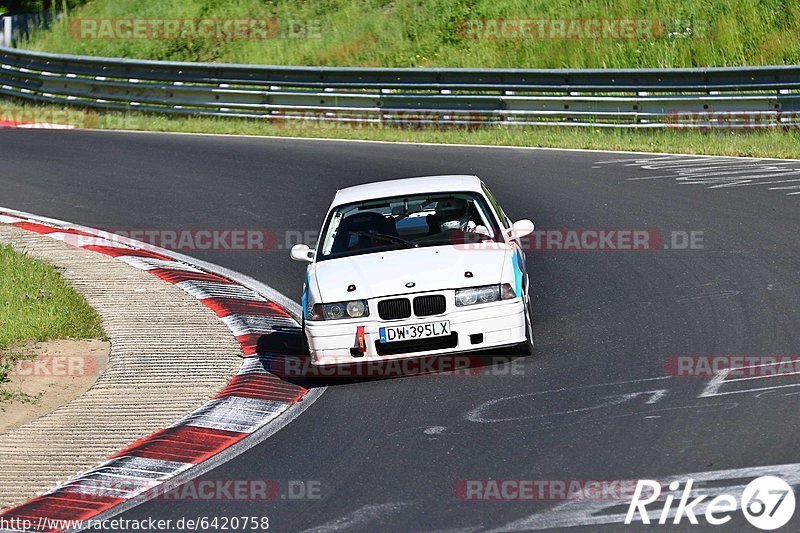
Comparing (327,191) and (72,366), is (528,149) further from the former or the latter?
(72,366)

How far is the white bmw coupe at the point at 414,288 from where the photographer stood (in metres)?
8.40

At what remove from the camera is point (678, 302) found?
997 cm

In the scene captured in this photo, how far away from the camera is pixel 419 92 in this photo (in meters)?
22.1

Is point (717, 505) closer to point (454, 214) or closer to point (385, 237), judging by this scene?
point (385, 237)

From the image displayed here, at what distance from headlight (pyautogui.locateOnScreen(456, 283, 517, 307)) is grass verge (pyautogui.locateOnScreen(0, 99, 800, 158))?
971cm

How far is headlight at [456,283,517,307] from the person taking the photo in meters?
8.47

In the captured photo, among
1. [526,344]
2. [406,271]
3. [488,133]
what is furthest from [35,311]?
[488,133]

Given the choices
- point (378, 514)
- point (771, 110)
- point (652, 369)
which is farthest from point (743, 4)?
point (378, 514)

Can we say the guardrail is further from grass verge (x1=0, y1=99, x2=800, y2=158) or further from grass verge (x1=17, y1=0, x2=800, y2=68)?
grass verge (x1=17, y1=0, x2=800, y2=68)

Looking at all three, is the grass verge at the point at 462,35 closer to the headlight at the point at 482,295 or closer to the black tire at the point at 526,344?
the black tire at the point at 526,344

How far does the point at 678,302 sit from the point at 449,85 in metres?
12.1

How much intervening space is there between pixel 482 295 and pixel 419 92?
14.0 m

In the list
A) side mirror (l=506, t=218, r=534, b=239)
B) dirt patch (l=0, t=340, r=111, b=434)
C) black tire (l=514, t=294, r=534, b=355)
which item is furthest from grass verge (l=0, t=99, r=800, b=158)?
dirt patch (l=0, t=340, r=111, b=434)

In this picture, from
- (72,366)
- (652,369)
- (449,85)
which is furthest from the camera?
(449,85)
